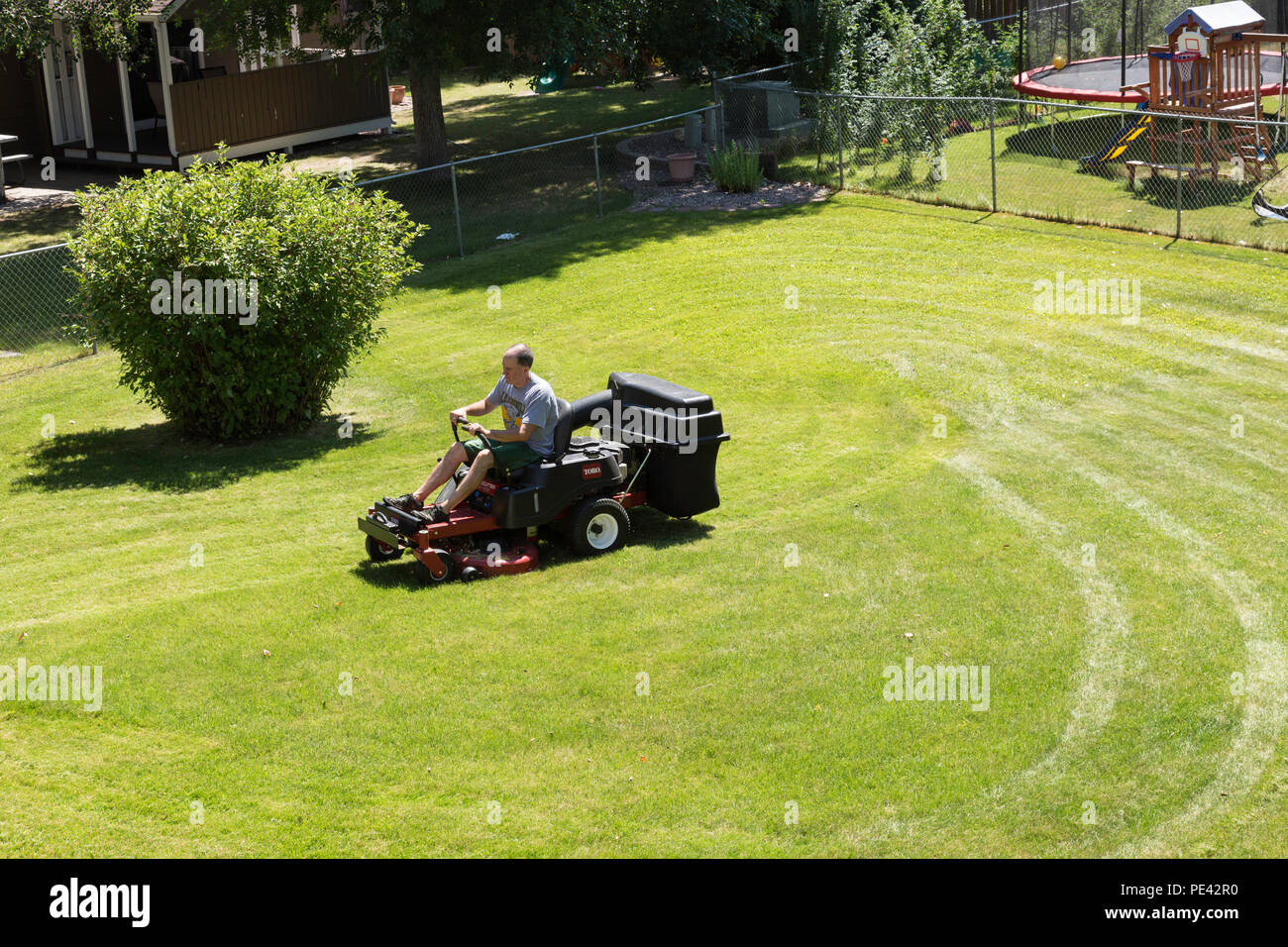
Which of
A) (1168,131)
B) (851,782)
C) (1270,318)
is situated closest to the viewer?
(851,782)

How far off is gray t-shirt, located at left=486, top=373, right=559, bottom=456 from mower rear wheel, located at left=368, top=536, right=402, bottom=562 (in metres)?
1.30

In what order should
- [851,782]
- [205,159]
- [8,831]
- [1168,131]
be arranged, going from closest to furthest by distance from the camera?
[8,831]
[851,782]
[1168,131]
[205,159]

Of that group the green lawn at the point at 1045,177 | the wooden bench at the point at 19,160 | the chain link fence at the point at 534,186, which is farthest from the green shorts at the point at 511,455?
the wooden bench at the point at 19,160

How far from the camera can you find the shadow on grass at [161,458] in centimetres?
1266

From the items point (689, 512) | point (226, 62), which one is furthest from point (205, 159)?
point (689, 512)

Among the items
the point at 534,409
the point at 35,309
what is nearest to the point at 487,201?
the point at 35,309

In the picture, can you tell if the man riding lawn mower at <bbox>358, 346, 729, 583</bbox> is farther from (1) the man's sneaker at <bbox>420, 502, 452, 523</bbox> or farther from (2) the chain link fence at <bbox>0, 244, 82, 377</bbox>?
(2) the chain link fence at <bbox>0, 244, 82, 377</bbox>

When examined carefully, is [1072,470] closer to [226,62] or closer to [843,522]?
[843,522]

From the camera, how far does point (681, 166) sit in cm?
2445

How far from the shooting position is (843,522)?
36.1 ft

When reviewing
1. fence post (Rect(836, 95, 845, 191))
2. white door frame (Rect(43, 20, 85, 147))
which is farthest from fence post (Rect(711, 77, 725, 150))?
white door frame (Rect(43, 20, 85, 147))

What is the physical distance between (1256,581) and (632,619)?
14.6 ft

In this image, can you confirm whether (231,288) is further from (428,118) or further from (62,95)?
(62,95)

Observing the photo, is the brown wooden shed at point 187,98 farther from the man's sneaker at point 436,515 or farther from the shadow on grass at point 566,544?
the man's sneaker at point 436,515
